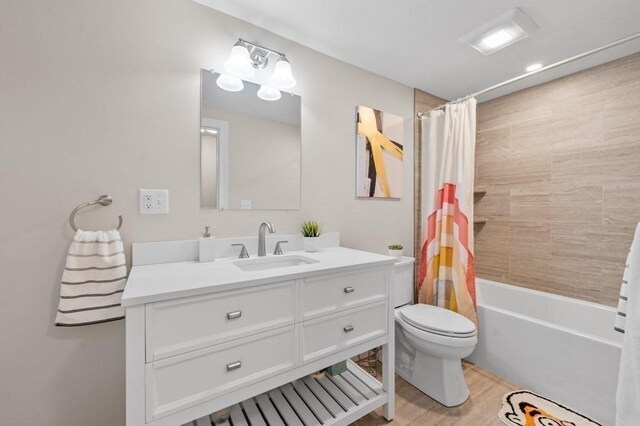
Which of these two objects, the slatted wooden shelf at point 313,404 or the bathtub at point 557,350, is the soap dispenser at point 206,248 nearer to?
the slatted wooden shelf at point 313,404

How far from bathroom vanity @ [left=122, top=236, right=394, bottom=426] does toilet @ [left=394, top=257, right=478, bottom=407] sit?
0.34 m

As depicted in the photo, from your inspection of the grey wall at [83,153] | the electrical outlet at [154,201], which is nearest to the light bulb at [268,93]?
the grey wall at [83,153]

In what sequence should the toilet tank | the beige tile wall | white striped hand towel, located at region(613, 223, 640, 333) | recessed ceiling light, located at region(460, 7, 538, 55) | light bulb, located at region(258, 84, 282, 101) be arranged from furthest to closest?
the toilet tank < the beige tile wall < light bulb, located at region(258, 84, 282, 101) < recessed ceiling light, located at region(460, 7, 538, 55) < white striped hand towel, located at region(613, 223, 640, 333)

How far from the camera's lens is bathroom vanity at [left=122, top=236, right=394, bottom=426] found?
2.90 feet

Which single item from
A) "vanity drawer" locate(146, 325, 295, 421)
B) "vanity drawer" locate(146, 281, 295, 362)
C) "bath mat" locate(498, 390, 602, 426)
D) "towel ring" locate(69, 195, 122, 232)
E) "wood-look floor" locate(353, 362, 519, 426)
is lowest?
"wood-look floor" locate(353, 362, 519, 426)

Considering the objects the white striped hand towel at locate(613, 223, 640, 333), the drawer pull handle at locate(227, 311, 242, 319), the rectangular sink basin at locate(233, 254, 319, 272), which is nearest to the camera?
the drawer pull handle at locate(227, 311, 242, 319)

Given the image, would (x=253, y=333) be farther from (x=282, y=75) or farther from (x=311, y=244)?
(x=282, y=75)

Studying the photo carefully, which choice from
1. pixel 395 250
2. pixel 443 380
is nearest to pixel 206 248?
pixel 395 250

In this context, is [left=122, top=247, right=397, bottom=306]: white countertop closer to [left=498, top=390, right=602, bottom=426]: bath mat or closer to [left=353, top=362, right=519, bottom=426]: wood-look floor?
[left=353, top=362, right=519, bottom=426]: wood-look floor

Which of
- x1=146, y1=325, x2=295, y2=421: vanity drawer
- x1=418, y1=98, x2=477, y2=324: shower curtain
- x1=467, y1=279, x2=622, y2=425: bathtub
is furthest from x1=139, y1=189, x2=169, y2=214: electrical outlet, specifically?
x1=467, y1=279, x2=622, y2=425: bathtub

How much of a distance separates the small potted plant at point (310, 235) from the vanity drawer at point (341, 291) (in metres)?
0.41

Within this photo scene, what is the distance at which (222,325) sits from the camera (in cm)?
99

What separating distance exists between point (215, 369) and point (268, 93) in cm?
144

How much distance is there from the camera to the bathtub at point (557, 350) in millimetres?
1521
